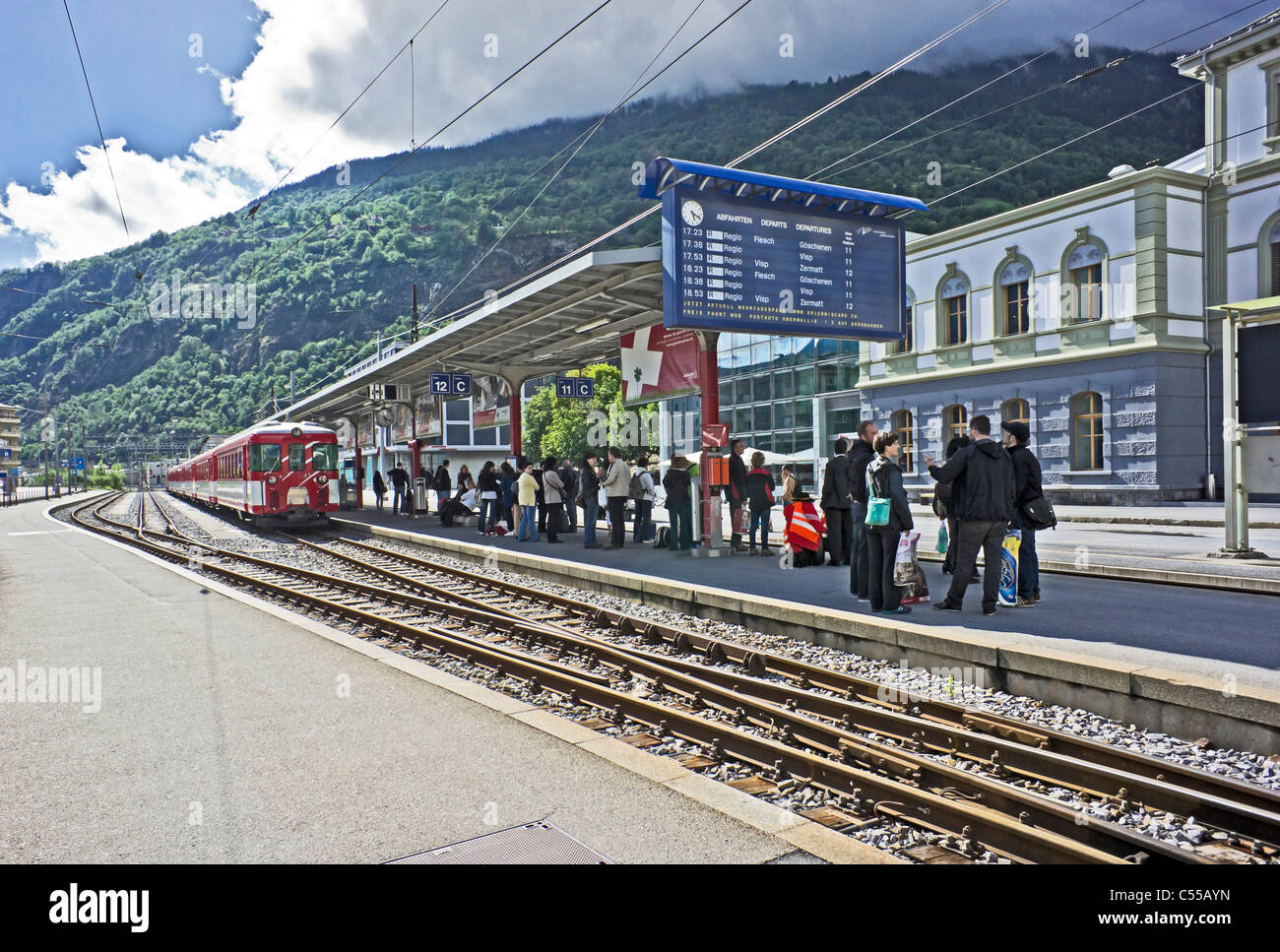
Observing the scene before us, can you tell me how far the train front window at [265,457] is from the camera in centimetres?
2462

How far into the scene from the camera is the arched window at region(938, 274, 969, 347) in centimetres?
3020

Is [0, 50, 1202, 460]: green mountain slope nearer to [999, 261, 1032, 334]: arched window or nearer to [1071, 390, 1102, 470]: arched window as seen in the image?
[999, 261, 1032, 334]: arched window

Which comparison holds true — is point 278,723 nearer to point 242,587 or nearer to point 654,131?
point 242,587

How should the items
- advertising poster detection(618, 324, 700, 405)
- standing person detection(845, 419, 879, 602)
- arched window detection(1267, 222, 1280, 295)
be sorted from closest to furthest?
standing person detection(845, 419, 879, 602) → advertising poster detection(618, 324, 700, 405) → arched window detection(1267, 222, 1280, 295)

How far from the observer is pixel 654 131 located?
49875mm

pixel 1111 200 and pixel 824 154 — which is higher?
pixel 824 154

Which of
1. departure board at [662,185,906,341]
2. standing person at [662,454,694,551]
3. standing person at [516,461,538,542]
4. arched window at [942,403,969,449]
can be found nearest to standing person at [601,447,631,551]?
standing person at [662,454,694,551]

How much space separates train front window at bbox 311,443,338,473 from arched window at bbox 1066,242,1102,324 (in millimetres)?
21901

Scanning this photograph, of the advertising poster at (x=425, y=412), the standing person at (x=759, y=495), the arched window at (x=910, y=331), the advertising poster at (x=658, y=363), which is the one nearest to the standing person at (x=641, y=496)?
the advertising poster at (x=658, y=363)

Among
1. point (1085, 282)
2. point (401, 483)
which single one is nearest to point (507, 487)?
point (401, 483)

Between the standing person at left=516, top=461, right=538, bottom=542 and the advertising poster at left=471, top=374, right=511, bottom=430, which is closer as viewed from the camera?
the standing person at left=516, top=461, right=538, bottom=542
